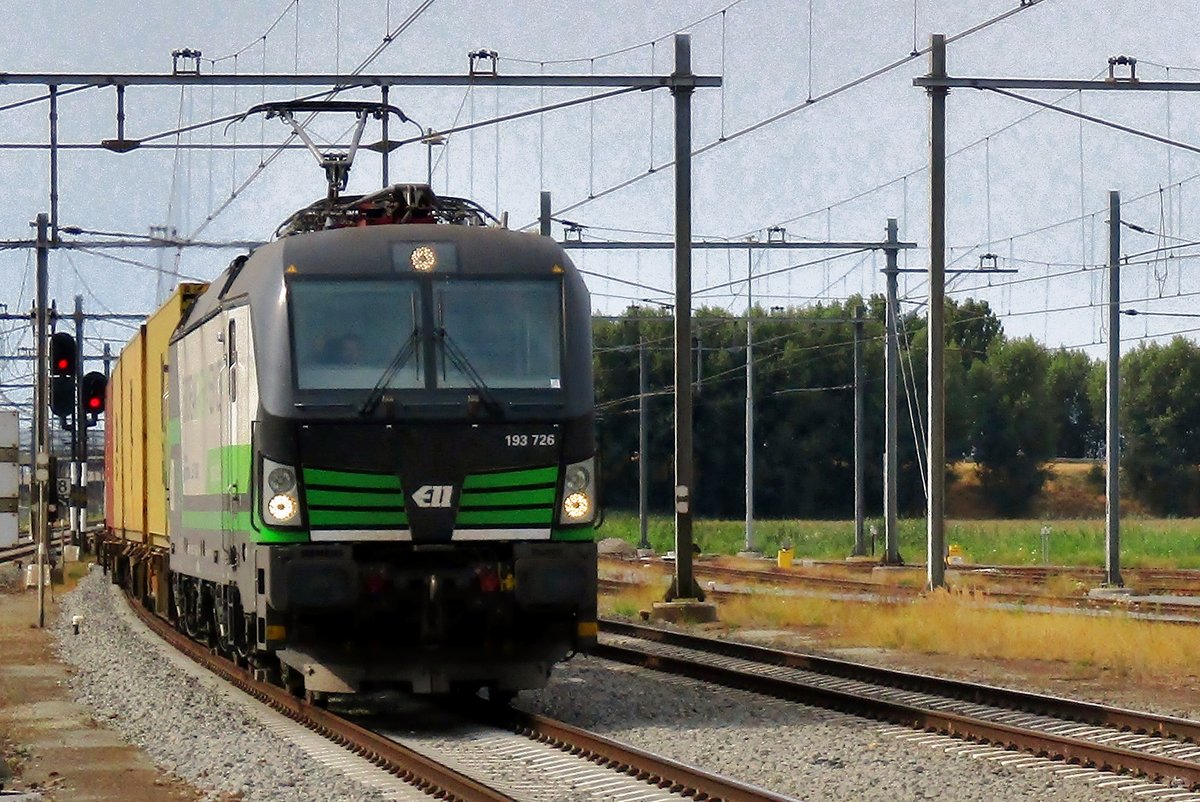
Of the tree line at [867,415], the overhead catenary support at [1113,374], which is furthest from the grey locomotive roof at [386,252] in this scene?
the tree line at [867,415]

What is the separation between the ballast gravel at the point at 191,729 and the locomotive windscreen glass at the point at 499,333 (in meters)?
2.99

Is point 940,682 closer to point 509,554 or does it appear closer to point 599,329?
point 509,554

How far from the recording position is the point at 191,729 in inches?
599

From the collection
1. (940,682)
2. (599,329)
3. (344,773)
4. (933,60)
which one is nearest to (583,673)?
(940,682)

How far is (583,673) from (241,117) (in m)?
9.19

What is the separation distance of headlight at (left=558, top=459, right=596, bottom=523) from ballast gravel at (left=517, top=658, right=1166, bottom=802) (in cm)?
154

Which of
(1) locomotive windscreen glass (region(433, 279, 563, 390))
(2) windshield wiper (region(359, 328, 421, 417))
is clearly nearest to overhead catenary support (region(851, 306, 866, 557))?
(1) locomotive windscreen glass (region(433, 279, 563, 390))

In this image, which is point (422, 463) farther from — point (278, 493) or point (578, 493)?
point (578, 493)

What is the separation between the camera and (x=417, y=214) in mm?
16891

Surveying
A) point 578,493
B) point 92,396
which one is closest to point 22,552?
point 92,396

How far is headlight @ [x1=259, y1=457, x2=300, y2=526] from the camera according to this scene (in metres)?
14.5

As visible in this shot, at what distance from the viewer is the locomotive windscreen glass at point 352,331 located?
581 inches

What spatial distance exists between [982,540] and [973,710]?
47.1m

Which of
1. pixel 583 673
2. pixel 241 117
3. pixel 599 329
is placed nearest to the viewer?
pixel 583 673
